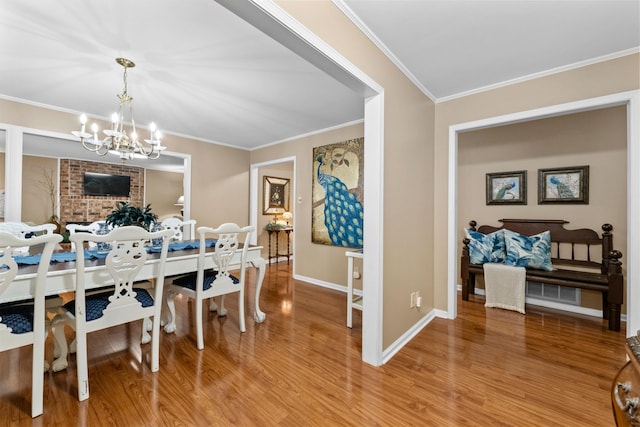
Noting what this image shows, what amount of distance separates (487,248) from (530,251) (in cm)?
45

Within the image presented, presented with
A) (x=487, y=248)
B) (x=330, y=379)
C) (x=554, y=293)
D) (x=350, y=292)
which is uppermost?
(x=487, y=248)

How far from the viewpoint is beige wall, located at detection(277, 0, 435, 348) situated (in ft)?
5.90

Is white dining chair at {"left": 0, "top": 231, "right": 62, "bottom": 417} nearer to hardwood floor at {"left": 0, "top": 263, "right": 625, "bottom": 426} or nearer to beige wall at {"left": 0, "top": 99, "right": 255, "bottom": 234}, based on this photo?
hardwood floor at {"left": 0, "top": 263, "right": 625, "bottom": 426}

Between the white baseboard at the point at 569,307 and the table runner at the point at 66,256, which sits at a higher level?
the table runner at the point at 66,256

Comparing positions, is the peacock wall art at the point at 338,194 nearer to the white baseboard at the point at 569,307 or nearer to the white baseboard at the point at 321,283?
the white baseboard at the point at 321,283

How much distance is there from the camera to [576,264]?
3.17 metres

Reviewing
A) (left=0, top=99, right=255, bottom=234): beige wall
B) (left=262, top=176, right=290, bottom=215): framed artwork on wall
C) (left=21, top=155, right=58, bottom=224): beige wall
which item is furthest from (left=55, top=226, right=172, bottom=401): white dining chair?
(left=21, top=155, right=58, bottom=224): beige wall

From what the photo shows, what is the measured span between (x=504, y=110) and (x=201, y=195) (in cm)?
450

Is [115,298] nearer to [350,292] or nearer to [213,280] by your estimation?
[213,280]

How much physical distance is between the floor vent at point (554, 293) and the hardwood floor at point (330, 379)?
47cm

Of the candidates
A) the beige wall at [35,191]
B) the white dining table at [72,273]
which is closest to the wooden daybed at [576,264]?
the white dining table at [72,273]

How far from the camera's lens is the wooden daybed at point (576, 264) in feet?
8.66

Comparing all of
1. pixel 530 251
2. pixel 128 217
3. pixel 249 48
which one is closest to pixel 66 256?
pixel 128 217

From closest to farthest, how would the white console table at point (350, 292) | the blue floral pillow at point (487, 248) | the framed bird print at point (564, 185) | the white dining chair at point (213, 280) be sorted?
the white dining chair at point (213, 280), the white console table at point (350, 292), the framed bird print at point (564, 185), the blue floral pillow at point (487, 248)
